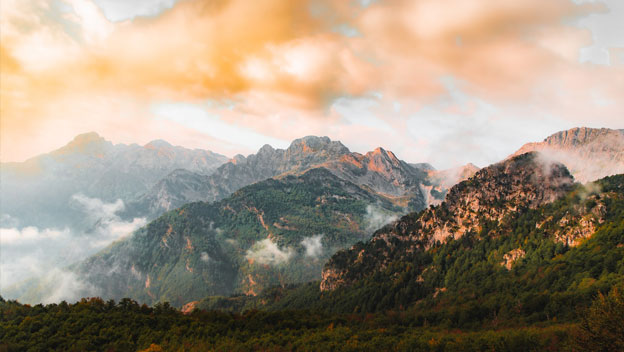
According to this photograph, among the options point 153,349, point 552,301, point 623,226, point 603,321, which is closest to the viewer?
point 603,321

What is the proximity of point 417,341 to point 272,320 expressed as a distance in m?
94.4

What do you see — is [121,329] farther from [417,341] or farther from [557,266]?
[557,266]

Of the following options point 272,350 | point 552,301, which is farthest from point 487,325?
point 272,350

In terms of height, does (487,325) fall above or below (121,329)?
below

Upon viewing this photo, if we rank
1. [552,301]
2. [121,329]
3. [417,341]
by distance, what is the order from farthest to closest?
[552,301]
[121,329]
[417,341]

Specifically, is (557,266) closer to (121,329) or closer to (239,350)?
(239,350)

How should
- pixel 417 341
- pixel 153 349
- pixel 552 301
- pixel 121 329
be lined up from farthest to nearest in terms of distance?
1. pixel 552 301
2. pixel 121 329
3. pixel 417 341
4. pixel 153 349

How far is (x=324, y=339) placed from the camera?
152750mm

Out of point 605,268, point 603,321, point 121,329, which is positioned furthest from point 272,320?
point 605,268

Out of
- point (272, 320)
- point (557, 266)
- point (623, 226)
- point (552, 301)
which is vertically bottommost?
point (272, 320)

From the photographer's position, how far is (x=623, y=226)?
189 metres

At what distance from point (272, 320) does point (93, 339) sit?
92.9 m

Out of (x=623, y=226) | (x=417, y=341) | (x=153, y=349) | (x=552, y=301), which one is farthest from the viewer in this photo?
(x=623, y=226)

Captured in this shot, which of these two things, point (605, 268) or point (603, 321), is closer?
point (603, 321)
